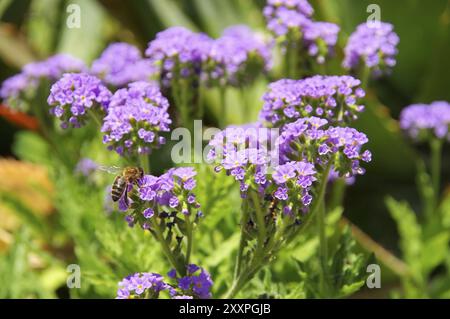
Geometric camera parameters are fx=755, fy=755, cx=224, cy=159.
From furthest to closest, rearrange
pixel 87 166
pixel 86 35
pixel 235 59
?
1. pixel 86 35
2. pixel 87 166
3. pixel 235 59

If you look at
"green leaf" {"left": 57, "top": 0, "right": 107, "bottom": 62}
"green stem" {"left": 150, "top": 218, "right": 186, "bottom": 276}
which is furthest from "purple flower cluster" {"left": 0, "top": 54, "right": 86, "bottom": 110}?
"green leaf" {"left": 57, "top": 0, "right": 107, "bottom": 62}

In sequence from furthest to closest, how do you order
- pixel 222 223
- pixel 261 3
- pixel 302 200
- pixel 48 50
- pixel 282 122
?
pixel 48 50 → pixel 261 3 → pixel 222 223 → pixel 282 122 → pixel 302 200

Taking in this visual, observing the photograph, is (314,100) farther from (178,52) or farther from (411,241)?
(411,241)

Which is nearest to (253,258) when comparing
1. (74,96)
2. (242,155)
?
(242,155)

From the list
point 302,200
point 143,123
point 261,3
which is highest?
point 261,3
